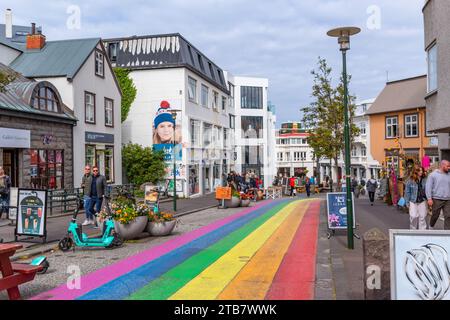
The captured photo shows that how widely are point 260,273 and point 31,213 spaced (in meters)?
6.01

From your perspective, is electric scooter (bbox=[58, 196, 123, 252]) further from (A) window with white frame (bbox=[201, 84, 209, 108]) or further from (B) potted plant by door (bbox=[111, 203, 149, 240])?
(A) window with white frame (bbox=[201, 84, 209, 108])

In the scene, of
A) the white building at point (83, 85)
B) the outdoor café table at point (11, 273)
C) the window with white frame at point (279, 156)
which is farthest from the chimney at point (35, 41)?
the window with white frame at point (279, 156)

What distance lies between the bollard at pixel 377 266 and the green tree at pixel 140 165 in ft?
85.5

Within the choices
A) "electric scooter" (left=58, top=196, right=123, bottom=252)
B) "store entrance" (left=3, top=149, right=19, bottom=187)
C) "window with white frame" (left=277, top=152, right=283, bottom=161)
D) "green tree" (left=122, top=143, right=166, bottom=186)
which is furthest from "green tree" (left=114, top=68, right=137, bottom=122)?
"window with white frame" (left=277, top=152, right=283, bottom=161)

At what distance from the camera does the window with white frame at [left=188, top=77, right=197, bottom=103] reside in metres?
33.8

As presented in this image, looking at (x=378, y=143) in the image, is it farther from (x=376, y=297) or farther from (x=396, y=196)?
(x=376, y=297)

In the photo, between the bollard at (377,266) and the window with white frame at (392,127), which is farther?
the window with white frame at (392,127)

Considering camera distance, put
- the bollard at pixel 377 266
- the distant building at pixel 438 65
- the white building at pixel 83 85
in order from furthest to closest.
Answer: the white building at pixel 83 85
the distant building at pixel 438 65
the bollard at pixel 377 266

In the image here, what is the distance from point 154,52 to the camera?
109 ft

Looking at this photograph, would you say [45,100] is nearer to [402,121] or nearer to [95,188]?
[95,188]

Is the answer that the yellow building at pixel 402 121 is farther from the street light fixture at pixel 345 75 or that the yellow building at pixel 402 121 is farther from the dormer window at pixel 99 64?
the street light fixture at pixel 345 75

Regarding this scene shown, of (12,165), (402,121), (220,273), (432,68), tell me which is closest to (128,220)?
(220,273)

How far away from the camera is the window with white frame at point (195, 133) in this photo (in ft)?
113

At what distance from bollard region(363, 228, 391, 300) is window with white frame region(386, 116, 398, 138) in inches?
1425
